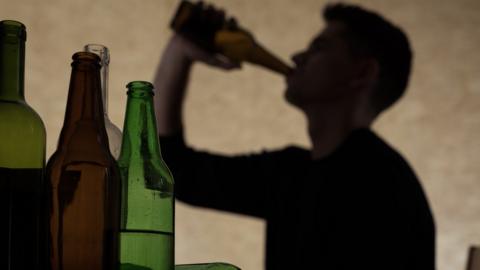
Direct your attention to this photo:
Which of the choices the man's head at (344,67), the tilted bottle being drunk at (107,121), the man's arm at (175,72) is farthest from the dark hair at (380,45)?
the tilted bottle being drunk at (107,121)

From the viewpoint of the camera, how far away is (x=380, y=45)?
1487 millimetres

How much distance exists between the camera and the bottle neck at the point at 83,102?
403 millimetres

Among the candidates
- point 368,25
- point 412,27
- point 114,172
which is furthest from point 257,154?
point 114,172

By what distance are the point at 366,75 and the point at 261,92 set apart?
24 cm

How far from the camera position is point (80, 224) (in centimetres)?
39

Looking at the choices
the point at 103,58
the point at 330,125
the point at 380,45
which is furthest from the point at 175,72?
the point at 103,58

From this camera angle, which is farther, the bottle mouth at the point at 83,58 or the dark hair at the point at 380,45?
the dark hair at the point at 380,45

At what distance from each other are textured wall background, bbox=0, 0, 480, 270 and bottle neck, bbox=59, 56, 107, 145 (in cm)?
88

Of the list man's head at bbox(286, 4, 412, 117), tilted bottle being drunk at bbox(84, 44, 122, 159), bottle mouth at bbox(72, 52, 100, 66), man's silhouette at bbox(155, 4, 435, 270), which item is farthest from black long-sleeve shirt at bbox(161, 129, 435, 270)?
bottle mouth at bbox(72, 52, 100, 66)

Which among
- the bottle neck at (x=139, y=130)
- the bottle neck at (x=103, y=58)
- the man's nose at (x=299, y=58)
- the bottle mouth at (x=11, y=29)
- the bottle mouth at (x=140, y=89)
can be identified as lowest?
the bottle neck at (x=139, y=130)

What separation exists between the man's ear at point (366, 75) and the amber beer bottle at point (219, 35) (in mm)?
155

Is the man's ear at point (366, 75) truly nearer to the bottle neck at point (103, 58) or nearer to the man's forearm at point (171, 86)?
A: the man's forearm at point (171, 86)

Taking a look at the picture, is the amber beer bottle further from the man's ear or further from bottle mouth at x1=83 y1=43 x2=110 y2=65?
bottle mouth at x1=83 y1=43 x2=110 y2=65

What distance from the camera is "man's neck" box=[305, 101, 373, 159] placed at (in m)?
1.41
